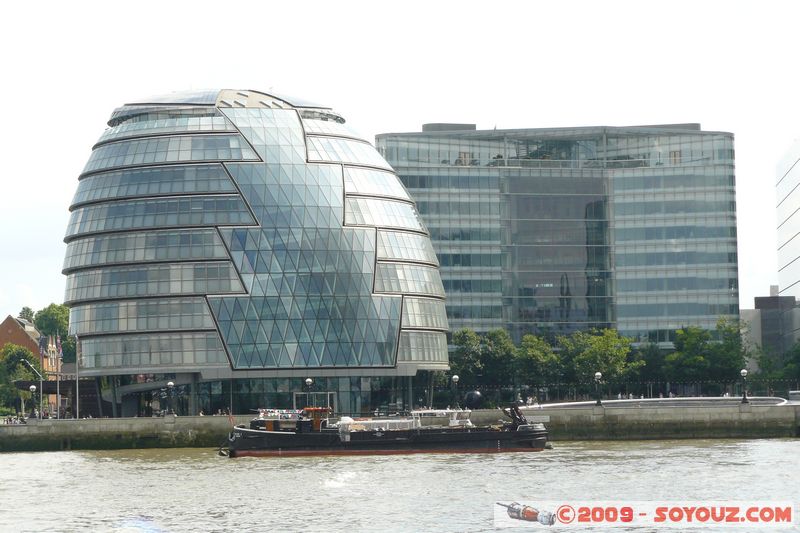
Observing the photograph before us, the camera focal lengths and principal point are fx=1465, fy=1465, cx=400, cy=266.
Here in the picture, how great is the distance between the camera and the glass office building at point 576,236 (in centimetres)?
17188

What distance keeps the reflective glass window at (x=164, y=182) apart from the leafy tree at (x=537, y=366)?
42341 millimetres

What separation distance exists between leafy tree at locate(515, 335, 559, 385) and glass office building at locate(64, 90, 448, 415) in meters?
22.3

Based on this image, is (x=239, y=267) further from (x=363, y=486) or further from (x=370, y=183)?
(x=363, y=486)

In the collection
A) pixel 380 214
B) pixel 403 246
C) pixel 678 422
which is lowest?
pixel 678 422

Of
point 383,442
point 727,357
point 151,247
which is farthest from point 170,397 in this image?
point 727,357

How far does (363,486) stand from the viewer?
69500mm

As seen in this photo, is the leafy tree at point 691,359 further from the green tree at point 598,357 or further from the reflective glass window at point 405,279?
the reflective glass window at point 405,279

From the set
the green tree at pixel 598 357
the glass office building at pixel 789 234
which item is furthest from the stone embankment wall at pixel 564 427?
the glass office building at pixel 789 234

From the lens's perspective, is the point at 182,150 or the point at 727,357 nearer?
the point at 182,150

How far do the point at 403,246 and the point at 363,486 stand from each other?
6606cm

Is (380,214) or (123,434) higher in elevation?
(380,214)

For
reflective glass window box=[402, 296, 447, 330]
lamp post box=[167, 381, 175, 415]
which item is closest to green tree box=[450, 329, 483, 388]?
reflective glass window box=[402, 296, 447, 330]

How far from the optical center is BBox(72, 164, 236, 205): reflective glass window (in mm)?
127938

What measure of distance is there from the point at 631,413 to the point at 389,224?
3445cm
